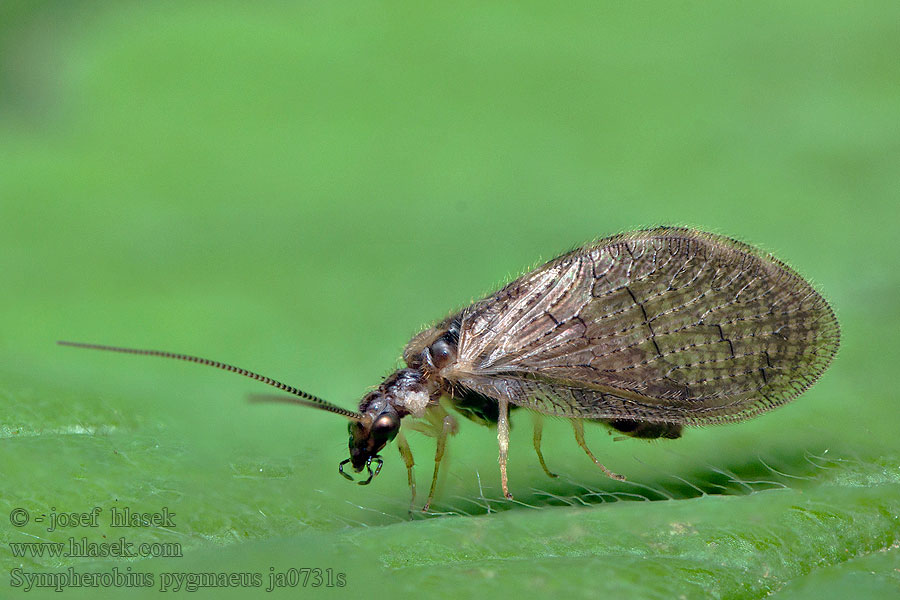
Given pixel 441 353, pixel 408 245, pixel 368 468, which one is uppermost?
pixel 408 245

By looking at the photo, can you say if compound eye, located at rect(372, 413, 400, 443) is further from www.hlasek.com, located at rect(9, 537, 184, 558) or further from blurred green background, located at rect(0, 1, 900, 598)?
www.hlasek.com, located at rect(9, 537, 184, 558)

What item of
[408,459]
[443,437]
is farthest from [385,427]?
[443,437]

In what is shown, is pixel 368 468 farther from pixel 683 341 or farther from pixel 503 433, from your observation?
pixel 683 341

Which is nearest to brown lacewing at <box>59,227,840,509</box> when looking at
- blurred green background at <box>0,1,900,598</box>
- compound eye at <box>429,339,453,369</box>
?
blurred green background at <box>0,1,900,598</box>

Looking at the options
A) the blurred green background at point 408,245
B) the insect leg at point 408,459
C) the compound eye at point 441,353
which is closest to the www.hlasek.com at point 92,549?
the blurred green background at point 408,245

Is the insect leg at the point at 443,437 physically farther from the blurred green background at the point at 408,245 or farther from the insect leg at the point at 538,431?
the insect leg at the point at 538,431

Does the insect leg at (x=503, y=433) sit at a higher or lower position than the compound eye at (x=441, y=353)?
lower
